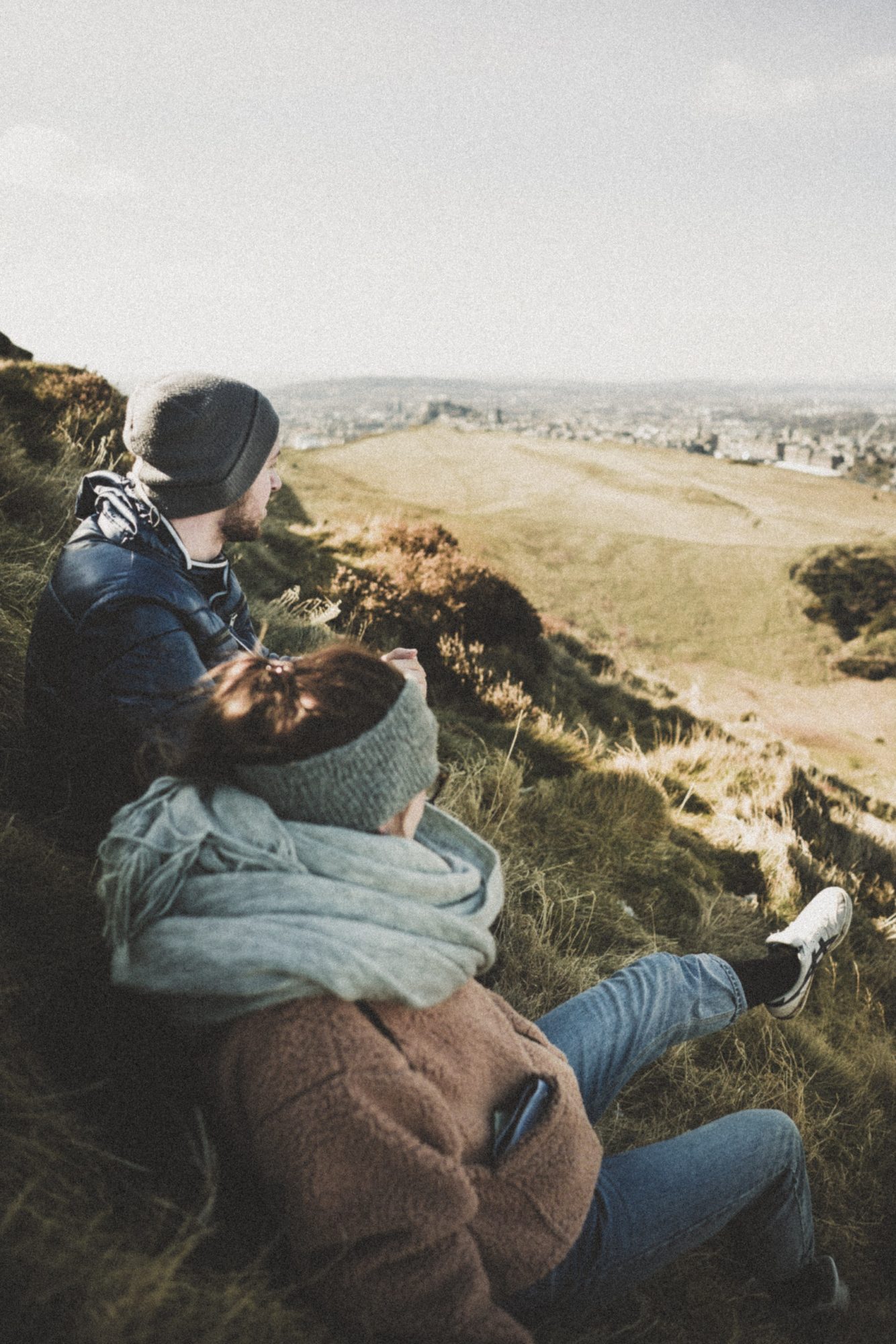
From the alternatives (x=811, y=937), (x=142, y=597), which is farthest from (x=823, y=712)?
(x=142, y=597)

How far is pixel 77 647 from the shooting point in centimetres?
200

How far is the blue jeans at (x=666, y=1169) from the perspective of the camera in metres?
1.57

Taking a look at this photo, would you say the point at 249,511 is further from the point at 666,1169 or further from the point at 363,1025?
the point at 666,1169

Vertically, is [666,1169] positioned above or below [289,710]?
below

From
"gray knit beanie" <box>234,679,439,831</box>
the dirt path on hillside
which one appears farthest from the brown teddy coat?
the dirt path on hillside

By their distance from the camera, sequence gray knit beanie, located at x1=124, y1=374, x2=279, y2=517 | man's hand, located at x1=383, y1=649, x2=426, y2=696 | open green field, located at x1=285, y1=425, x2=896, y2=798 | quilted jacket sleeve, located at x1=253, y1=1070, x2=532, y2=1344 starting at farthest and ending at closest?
1. open green field, located at x1=285, y1=425, x2=896, y2=798
2. gray knit beanie, located at x1=124, y1=374, x2=279, y2=517
3. man's hand, located at x1=383, y1=649, x2=426, y2=696
4. quilted jacket sleeve, located at x1=253, y1=1070, x2=532, y2=1344

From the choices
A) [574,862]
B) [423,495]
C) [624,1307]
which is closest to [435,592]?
[574,862]

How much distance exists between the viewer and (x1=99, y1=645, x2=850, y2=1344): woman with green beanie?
1105 mm

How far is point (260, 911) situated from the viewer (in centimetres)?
118

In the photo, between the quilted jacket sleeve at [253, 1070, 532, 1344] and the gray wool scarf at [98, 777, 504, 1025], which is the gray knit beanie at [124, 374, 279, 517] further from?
the quilted jacket sleeve at [253, 1070, 532, 1344]

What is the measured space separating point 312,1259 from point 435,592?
7293mm

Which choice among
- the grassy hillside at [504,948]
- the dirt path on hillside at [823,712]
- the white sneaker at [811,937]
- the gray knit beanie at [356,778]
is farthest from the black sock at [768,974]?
the dirt path on hillside at [823,712]

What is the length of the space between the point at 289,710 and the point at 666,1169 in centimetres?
147

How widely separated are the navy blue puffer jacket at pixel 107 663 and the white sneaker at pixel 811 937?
2.40 m
